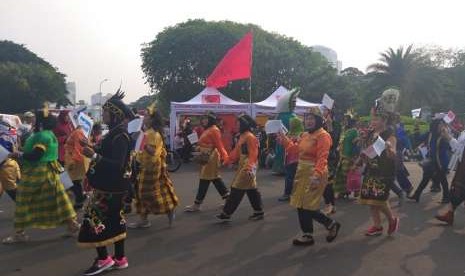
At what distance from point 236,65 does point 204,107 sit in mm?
4437

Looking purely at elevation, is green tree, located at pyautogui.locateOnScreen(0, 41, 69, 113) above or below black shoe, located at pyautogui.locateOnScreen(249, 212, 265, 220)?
above

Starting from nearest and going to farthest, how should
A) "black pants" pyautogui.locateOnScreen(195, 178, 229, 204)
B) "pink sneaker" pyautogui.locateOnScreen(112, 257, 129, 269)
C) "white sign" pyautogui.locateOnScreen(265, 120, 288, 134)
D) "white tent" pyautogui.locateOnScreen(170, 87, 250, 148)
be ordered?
"pink sneaker" pyautogui.locateOnScreen(112, 257, 129, 269) → "white sign" pyautogui.locateOnScreen(265, 120, 288, 134) → "black pants" pyautogui.locateOnScreen(195, 178, 229, 204) → "white tent" pyautogui.locateOnScreen(170, 87, 250, 148)

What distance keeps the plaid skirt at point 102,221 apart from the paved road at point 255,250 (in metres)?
0.44

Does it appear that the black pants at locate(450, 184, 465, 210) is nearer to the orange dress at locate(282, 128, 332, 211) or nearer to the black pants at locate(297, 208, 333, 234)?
the black pants at locate(297, 208, 333, 234)

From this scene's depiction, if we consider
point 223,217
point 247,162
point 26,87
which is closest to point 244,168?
point 247,162

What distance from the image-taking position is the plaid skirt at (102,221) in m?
5.01

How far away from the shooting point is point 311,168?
6.04 m

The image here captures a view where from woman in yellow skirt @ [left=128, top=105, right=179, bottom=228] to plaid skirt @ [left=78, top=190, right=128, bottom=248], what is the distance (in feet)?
5.53

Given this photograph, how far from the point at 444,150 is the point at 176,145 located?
10486 mm

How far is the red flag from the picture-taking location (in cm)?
1378

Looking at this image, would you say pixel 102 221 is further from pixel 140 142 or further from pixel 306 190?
pixel 306 190

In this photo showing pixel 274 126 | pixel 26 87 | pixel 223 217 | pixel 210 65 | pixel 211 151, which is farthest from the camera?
pixel 26 87

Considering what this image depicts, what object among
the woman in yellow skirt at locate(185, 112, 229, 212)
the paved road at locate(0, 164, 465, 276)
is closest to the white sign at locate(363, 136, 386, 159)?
the paved road at locate(0, 164, 465, 276)

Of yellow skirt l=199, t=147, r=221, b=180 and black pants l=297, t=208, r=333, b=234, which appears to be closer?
black pants l=297, t=208, r=333, b=234
